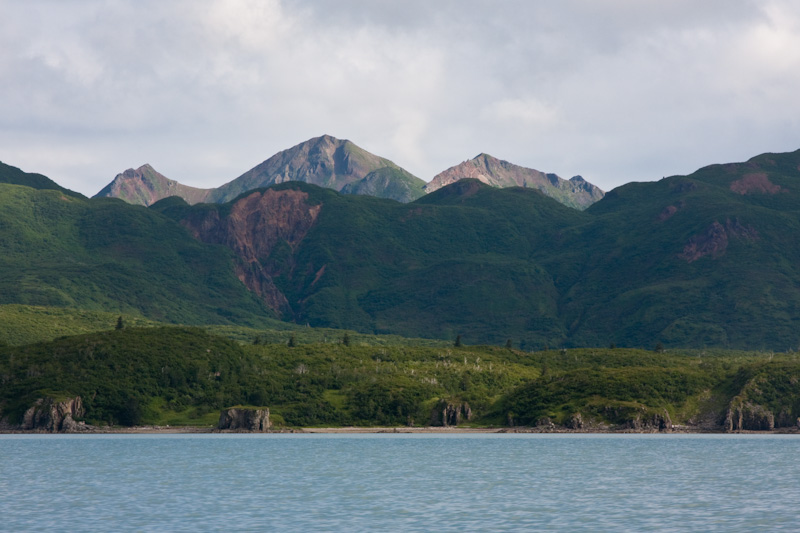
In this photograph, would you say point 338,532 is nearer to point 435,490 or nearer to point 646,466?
point 435,490

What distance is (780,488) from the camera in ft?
282

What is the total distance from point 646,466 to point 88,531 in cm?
7102

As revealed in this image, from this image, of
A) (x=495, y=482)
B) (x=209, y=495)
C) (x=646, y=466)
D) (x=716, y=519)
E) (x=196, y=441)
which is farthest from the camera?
(x=196, y=441)

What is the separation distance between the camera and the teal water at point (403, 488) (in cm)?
6588

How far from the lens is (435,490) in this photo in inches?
3425

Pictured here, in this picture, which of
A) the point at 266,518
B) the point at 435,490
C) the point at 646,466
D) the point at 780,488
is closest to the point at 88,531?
the point at 266,518

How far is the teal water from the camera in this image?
65.9 metres

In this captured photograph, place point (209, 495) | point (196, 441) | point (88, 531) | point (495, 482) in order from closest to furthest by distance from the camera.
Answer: point (88, 531) < point (209, 495) < point (495, 482) < point (196, 441)

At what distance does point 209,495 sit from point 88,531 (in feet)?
72.0

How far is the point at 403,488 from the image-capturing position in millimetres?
89062

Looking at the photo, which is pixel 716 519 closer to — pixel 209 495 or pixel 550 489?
pixel 550 489

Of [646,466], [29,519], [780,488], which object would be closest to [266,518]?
[29,519]

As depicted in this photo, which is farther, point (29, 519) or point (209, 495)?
point (209, 495)

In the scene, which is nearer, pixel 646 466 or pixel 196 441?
pixel 646 466
